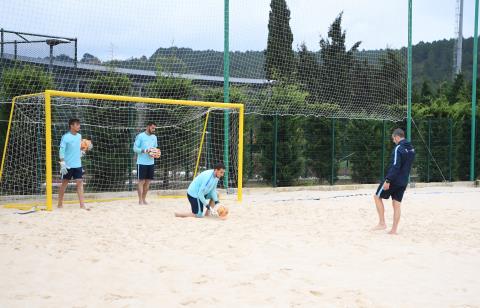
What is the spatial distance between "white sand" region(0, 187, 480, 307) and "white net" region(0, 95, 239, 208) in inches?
71.9

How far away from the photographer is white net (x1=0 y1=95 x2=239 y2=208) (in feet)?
38.2

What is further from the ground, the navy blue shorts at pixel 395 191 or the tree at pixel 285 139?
the tree at pixel 285 139

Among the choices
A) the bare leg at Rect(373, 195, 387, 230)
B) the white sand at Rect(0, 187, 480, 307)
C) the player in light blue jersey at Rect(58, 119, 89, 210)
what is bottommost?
the white sand at Rect(0, 187, 480, 307)

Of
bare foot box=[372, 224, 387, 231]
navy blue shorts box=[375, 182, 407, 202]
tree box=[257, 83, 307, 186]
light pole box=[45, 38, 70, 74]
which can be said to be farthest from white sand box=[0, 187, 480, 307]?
tree box=[257, 83, 307, 186]

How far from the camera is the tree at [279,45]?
1578 cm

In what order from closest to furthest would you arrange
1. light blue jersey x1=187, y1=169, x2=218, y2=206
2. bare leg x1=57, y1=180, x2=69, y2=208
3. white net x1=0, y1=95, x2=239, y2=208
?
Answer: light blue jersey x1=187, y1=169, x2=218, y2=206 < bare leg x1=57, y1=180, x2=69, y2=208 < white net x1=0, y1=95, x2=239, y2=208

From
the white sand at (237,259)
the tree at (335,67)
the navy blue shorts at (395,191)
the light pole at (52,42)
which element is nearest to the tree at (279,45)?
the tree at (335,67)

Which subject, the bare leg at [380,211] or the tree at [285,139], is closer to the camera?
the bare leg at [380,211]

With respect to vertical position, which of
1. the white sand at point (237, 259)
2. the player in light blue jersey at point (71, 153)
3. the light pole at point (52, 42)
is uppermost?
the light pole at point (52, 42)

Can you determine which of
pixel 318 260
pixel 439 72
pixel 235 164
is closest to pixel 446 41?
pixel 439 72

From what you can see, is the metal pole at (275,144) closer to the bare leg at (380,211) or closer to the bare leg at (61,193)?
the bare leg at (61,193)

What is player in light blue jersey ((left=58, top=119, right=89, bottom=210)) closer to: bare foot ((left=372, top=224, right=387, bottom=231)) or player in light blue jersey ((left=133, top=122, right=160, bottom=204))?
player in light blue jersey ((left=133, top=122, right=160, bottom=204))

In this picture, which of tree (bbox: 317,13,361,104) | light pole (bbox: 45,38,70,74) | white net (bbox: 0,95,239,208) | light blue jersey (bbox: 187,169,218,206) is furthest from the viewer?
tree (bbox: 317,13,361,104)

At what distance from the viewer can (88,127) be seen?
515 inches
